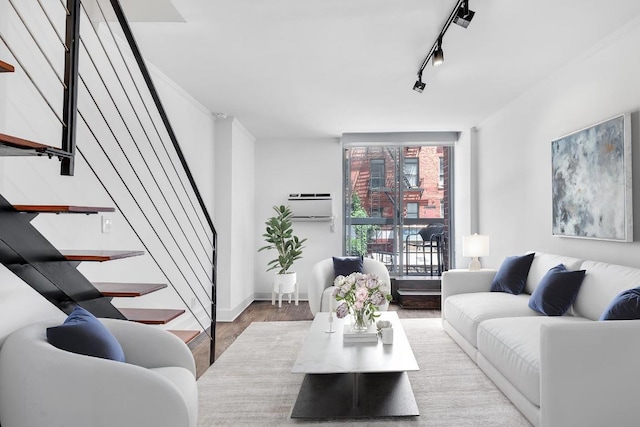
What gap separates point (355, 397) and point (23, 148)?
217 cm

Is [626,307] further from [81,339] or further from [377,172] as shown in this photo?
[377,172]

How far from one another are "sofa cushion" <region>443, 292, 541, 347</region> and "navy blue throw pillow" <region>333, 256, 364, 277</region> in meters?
1.26

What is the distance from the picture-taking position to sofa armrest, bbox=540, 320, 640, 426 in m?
2.06

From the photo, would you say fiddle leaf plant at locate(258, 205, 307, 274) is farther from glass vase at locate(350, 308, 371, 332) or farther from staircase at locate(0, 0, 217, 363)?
glass vase at locate(350, 308, 371, 332)

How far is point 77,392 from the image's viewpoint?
5.43 ft

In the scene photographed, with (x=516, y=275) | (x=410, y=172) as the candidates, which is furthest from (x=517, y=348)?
(x=410, y=172)

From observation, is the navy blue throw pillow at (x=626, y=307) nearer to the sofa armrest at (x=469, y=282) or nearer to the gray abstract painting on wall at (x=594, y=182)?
the gray abstract painting on wall at (x=594, y=182)

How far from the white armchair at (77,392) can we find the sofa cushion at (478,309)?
2.48 metres

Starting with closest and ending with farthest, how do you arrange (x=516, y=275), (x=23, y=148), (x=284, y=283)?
(x=23, y=148) → (x=516, y=275) → (x=284, y=283)

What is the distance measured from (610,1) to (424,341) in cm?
310

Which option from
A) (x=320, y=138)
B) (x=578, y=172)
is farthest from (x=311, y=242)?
(x=578, y=172)

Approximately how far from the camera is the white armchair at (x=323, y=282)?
489 cm

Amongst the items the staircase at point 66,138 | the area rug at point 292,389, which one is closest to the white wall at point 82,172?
the staircase at point 66,138

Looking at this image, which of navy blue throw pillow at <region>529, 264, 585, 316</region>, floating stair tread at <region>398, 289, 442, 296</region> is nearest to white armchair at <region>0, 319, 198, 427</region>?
navy blue throw pillow at <region>529, 264, 585, 316</region>
